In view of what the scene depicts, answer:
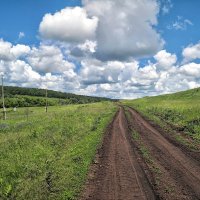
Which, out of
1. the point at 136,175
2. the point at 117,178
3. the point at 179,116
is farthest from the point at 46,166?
the point at 179,116

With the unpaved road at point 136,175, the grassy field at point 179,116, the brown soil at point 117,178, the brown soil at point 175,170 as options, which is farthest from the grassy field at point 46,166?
the grassy field at point 179,116

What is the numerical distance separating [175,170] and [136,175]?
93.5 inches

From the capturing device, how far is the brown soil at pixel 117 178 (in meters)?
13.5

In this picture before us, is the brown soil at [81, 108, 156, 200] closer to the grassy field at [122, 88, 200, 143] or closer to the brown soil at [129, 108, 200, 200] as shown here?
the brown soil at [129, 108, 200, 200]

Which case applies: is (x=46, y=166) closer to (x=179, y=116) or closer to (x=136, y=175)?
(x=136, y=175)

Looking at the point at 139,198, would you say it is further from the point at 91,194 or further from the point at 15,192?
the point at 15,192

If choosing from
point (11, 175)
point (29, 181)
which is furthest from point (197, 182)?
point (11, 175)

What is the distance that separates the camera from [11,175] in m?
16.6

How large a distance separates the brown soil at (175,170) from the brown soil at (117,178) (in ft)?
2.80

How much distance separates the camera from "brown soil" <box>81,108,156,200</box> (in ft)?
44.2

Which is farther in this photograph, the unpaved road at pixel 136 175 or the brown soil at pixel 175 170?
the brown soil at pixel 175 170

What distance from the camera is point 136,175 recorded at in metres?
16.3

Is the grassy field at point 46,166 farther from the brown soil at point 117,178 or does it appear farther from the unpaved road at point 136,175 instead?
the unpaved road at point 136,175

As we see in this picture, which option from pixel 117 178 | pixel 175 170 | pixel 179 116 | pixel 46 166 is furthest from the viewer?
pixel 179 116
